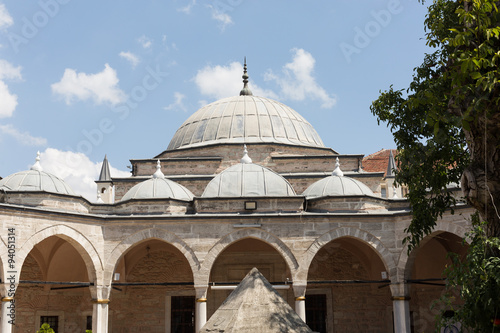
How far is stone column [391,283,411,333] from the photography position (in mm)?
12766

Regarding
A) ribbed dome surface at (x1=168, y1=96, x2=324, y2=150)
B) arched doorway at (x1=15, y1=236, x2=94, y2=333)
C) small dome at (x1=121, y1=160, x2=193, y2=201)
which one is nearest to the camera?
small dome at (x1=121, y1=160, x2=193, y2=201)

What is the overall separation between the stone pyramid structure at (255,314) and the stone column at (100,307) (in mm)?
7597

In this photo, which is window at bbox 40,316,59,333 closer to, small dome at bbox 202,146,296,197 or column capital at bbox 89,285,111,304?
column capital at bbox 89,285,111,304

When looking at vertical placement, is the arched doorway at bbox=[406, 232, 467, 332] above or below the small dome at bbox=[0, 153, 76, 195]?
below

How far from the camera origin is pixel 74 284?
13.3 meters

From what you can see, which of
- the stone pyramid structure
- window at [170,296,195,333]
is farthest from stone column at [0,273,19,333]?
the stone pyramid structure

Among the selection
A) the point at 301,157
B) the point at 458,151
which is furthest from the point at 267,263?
the point at 458,151

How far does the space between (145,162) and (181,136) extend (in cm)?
243

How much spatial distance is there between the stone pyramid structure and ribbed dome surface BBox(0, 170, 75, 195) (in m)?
8.61

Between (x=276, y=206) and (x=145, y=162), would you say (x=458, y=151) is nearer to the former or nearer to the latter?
(x=276, y=206)

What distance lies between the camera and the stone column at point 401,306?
41.9ft

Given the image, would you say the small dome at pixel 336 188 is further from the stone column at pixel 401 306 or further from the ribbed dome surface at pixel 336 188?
the stone column at pixel 401 306

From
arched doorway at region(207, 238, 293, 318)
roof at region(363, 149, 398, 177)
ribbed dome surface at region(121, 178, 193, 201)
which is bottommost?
arched doorway at region(207, 238, 293, 318)

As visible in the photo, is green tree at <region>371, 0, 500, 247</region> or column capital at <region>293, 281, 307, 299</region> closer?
green tree at <region>371, 0, 500, 247</region>
